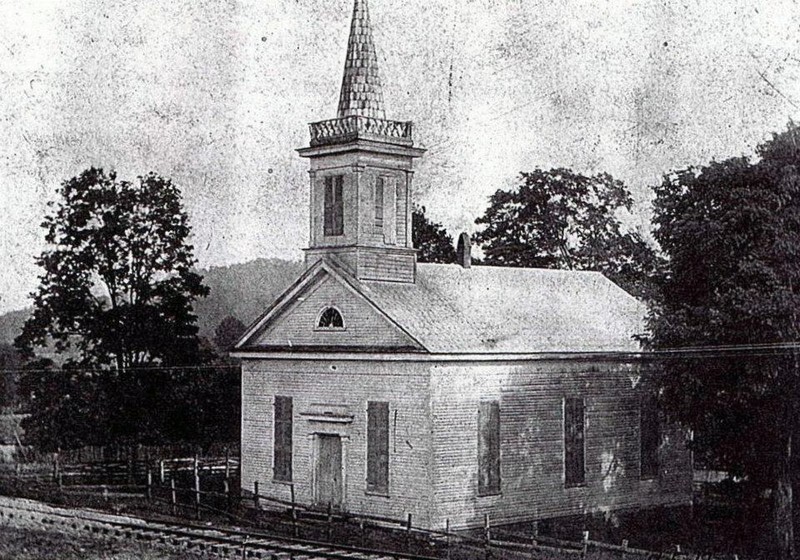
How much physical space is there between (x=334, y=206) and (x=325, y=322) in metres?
3.48

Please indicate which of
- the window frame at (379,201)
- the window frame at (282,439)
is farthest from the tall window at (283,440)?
the window frame at (379,201)

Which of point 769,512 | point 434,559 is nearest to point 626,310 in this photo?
point 769,512

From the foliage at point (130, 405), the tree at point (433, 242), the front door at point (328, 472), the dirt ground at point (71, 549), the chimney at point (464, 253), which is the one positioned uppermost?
the tree at point (433, 242)

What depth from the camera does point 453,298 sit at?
3569cm

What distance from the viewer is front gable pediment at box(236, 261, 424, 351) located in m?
33.2

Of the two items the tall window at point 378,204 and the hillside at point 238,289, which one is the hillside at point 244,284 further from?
the tall window at point 378,204

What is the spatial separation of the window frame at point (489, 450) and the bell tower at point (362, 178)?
4.94m

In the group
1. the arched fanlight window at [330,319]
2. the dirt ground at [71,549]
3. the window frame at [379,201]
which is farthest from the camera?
the window frame at [379,201]

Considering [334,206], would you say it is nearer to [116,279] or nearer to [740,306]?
[740,306]

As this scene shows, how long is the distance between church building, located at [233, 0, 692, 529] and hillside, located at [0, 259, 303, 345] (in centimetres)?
1587

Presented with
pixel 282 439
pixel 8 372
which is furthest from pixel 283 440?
pixel 8 372

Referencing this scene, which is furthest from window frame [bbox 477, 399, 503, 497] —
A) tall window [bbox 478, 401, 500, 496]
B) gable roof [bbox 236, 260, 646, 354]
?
Result: gable roof [bbox 236, 260, 646, 354]

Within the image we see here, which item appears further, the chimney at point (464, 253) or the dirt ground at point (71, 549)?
the chimney at point (464, 253)

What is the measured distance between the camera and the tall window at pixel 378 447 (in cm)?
3297
